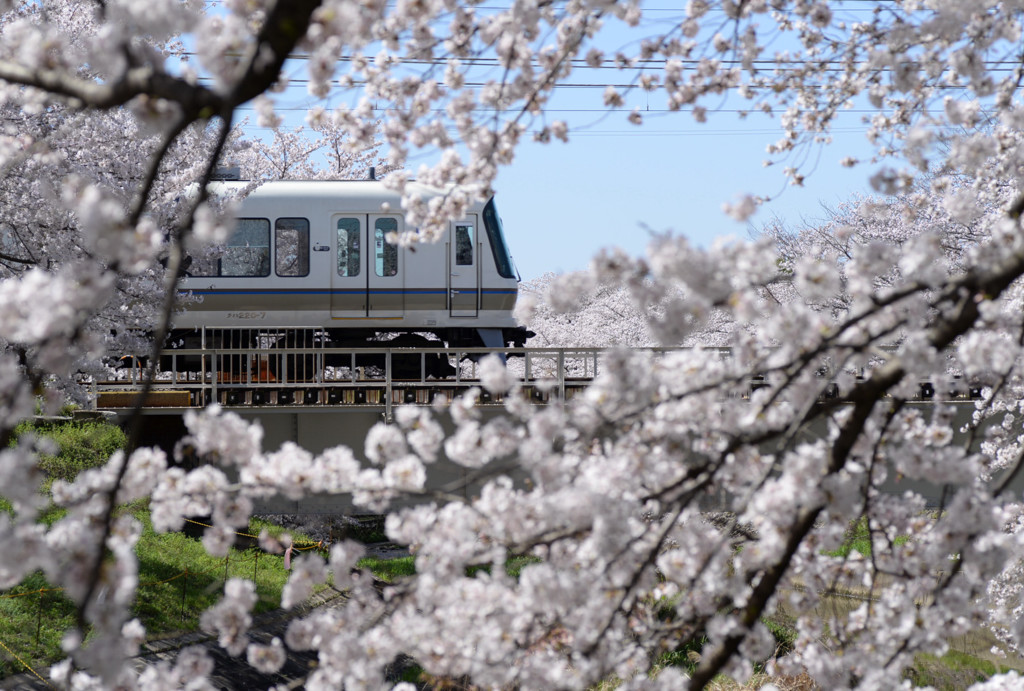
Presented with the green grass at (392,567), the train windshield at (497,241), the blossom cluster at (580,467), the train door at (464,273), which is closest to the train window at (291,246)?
the train door at (464,273)

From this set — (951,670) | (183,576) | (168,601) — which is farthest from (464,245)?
(951,670)

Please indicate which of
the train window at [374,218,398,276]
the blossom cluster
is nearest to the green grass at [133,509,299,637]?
the train window at [374,218,398,276]

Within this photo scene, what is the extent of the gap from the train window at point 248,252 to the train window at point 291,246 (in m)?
0.14

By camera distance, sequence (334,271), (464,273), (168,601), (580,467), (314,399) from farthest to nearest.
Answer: (464,273), (334,271), (314,399), (168,601), (580,467)

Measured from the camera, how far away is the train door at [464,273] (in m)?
13.9

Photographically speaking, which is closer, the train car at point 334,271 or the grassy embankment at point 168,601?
the grassy embankment at point 168,601

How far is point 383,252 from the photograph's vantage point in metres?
13.8

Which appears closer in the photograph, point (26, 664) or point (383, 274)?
point (26, 664)

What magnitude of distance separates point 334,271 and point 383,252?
29.3 inches

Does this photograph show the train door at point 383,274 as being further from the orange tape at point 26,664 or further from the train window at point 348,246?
the orange tape at point 26,664

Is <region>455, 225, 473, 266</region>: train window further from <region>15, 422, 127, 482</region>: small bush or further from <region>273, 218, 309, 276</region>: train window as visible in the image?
<region>15, 422, 127, 482</region>: small bush

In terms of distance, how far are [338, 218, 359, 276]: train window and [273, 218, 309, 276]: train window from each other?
18.3 inches

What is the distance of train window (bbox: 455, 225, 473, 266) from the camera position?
14.0m

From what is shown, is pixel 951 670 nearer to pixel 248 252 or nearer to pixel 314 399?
pixel 314 399
